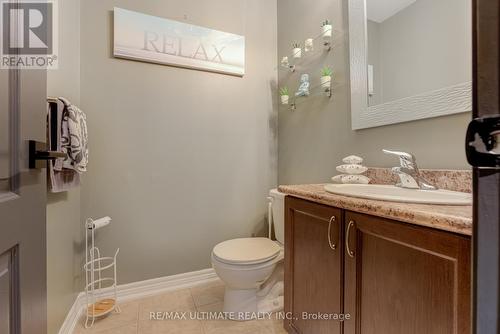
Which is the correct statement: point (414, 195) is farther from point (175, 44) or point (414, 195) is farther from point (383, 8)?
point (175, 44)

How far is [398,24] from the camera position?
117 centimetres

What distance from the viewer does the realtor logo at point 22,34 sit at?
0.50 metres

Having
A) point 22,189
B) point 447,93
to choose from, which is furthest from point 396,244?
point 22,189

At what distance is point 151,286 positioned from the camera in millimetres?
1710

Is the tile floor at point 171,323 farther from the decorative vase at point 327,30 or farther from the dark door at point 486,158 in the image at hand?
the decorative vase at point 327,30

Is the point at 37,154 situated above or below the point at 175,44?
below

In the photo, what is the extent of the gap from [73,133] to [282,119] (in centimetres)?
153

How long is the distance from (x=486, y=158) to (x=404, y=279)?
0.52 metres

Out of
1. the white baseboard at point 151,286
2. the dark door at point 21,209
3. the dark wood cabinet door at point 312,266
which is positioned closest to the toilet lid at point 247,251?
the dark wood cabinet door at point 312,266

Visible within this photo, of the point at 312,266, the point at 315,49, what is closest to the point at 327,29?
the point at 315,49

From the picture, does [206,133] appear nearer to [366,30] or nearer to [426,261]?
[366,30]

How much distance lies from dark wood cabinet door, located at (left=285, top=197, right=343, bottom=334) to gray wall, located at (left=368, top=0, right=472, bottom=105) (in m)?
0.75

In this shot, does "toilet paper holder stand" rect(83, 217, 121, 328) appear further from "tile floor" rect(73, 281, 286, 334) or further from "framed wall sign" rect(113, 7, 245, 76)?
"framed wall sign" rect(113, 7, 245, 76)

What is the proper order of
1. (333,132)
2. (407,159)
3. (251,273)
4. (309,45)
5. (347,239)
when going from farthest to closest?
(309,45) → (333,132) → (251,273) → (407,159) → (347,239)
